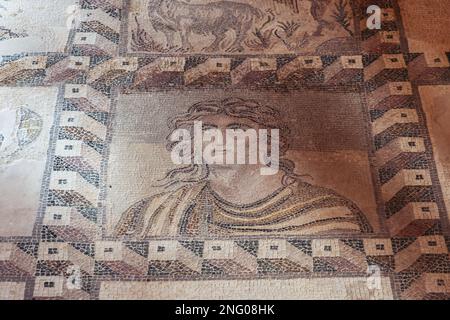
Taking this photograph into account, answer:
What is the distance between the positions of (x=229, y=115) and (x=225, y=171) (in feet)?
1.09

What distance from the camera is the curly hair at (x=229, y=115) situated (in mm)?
3061

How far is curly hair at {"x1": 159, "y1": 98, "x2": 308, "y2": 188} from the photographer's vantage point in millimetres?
3061

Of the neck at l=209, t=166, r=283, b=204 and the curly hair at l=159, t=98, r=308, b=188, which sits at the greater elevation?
the curly hair at l=159, t=98, r=308, b=188

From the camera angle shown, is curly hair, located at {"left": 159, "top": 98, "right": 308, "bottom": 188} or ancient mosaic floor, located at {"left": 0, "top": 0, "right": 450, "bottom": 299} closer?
ancient mosaic floor, located at {"left": 0, "top": 0, "right": 450, "bottom": 299}

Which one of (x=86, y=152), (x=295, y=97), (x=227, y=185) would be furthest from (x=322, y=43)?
(x=86, y=152)

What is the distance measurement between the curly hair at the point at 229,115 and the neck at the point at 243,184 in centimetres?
4

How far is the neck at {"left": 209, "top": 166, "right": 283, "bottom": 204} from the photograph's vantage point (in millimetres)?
2994

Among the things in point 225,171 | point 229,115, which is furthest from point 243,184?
point 229,115

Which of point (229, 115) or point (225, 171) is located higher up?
point (229, 115)

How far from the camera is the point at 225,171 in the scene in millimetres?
3078

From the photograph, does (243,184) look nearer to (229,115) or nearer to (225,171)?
(225,171)

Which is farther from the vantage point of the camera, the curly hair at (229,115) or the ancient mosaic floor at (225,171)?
the curly hair at (229,115)

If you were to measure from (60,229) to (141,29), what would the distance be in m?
1.27

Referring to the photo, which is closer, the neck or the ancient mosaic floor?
the ancient mosaic floor
